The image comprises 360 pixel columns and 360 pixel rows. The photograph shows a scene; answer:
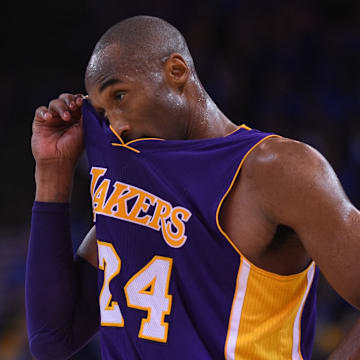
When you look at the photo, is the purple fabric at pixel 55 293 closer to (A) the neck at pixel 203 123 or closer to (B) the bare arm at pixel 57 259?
(B) the bare arm at pixel 57 259

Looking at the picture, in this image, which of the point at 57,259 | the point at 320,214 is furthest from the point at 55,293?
the point at 320,214

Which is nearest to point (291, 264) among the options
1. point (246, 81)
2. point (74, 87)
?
point (246, 81)

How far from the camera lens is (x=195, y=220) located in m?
1.50

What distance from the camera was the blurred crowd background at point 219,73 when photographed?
5.45 meters

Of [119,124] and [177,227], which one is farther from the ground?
[119,124]

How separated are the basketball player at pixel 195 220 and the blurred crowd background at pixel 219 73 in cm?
306

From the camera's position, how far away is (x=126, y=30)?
1643 mm

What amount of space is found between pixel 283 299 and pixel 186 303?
23 centimetres

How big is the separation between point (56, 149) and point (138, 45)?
1.43 feet

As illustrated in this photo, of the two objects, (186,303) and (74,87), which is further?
(74,87)

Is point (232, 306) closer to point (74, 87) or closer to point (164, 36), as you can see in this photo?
point (164, 36)

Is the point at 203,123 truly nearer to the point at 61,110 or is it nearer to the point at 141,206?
the point at 141,206

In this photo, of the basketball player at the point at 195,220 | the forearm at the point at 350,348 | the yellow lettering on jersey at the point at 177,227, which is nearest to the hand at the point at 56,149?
the basketball player at the point at 195,220

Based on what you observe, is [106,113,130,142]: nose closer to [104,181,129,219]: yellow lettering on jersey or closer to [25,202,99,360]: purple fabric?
[104,181,129,219]: yellow lettering on jersey
